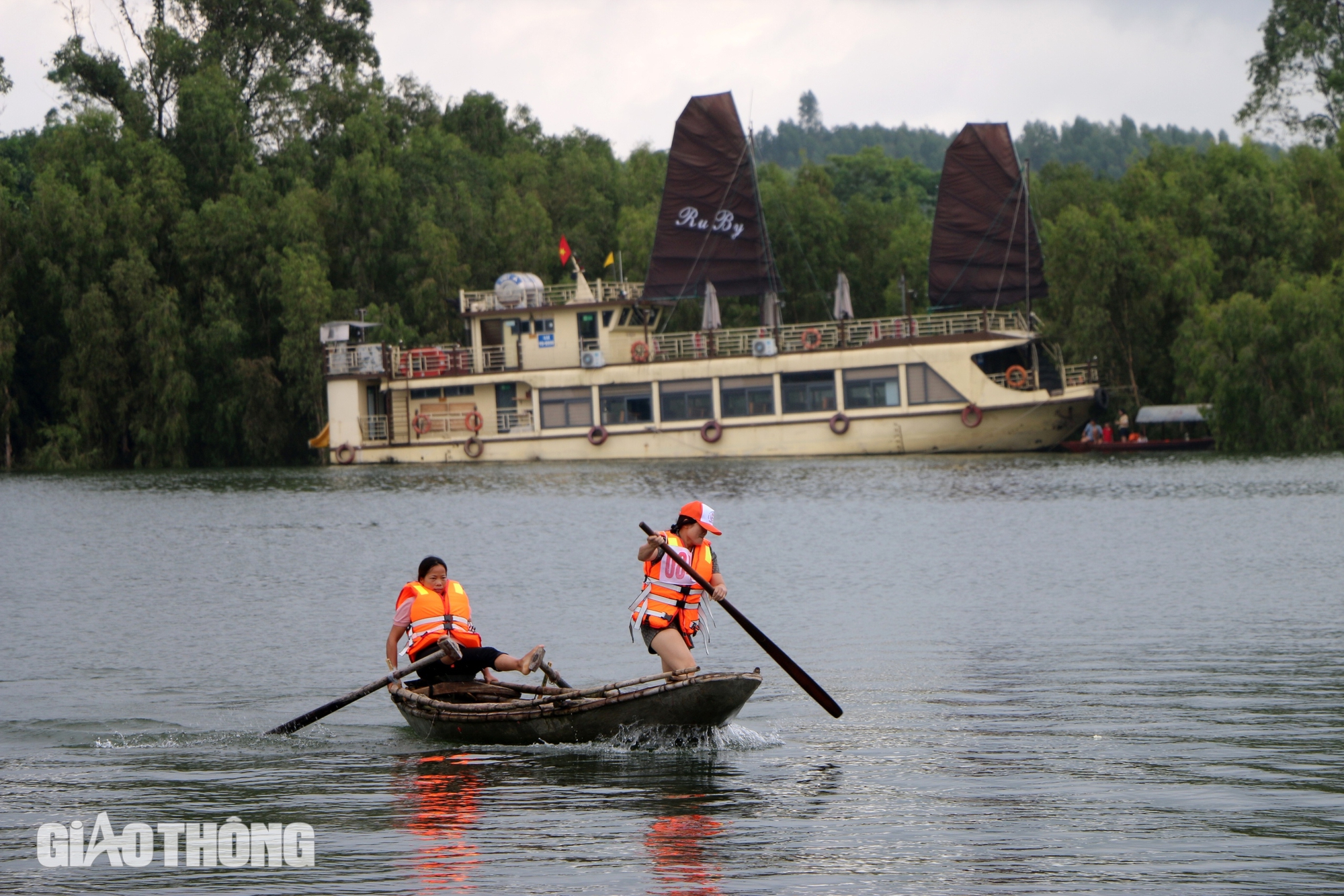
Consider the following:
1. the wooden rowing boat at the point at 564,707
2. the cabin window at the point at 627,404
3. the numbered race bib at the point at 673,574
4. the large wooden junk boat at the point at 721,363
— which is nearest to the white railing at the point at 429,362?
the large wooden junk boat at the point at 721,363

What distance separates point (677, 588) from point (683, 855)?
311 centimetres

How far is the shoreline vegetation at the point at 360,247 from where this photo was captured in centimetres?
5222

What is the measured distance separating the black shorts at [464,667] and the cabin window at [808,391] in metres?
41.7

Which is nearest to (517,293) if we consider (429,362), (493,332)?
(493,332)

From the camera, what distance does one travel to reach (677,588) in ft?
38.8

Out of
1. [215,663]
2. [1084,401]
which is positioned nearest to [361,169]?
[1084,401]

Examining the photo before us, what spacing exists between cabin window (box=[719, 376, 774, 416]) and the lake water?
70.7 feet

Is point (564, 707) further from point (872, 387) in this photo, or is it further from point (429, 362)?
point (429, 362)

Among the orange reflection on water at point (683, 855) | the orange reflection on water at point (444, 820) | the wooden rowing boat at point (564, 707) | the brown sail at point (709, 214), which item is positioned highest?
the brown sail at point (709, 214)

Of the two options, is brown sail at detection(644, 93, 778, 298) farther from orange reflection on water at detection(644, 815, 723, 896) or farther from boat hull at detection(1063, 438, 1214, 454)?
orange reflection on water at detection(644, 815, 723, 896)

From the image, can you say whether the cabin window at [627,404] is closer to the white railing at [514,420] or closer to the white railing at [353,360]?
the white railing at [514,420]

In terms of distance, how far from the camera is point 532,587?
76.1ft

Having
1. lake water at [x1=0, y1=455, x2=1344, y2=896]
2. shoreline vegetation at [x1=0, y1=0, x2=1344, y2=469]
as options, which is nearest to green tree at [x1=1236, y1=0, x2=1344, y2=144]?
shoreline vegetation at [x1=0, y1=0, x2=1344, y2=469]

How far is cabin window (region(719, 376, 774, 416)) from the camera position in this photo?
2142 inches
